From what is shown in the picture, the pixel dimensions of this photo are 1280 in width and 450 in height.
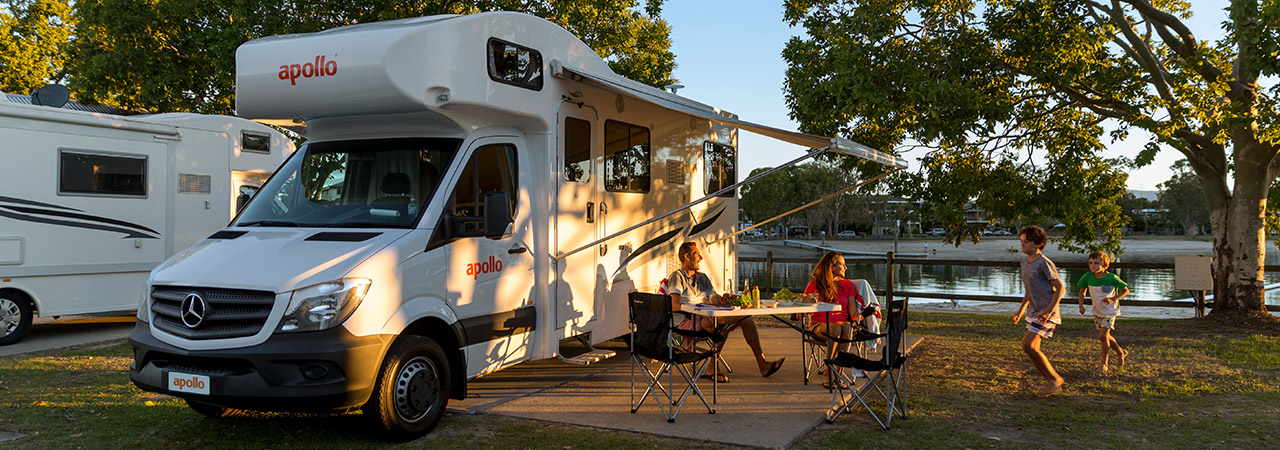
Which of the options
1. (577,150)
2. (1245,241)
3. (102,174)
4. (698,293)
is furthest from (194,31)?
(1245,241)

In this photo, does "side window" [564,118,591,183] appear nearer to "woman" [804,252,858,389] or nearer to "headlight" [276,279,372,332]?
"woman" [804,252,858,389]

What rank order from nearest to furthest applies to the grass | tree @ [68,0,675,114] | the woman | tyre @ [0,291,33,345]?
the grass
the woman
tyre @ [0,291,33,345]
tree @ [68,0,675,114]

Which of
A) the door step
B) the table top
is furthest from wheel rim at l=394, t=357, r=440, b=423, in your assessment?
the table top

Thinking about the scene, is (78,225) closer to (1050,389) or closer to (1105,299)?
(1050,389)

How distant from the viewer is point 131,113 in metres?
11.1

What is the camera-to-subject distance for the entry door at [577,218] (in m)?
6.60

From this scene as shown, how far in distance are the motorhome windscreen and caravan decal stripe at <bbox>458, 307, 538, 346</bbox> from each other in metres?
0.84

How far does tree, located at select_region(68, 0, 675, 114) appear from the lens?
13.4m

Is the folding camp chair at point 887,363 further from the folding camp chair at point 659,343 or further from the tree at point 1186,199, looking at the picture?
the tree at point 1186,199

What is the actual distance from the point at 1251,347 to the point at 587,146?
769 centimetres

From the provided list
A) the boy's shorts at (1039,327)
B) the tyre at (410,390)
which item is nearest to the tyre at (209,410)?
the tyre at (410,390)

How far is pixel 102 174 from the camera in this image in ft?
31.6

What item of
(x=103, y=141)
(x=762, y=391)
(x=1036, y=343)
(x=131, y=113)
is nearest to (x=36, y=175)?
(x=103, y=141)

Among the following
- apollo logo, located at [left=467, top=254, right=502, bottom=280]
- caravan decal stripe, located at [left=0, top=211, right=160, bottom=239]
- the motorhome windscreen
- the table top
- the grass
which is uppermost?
the motorhome windscreen
